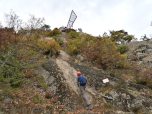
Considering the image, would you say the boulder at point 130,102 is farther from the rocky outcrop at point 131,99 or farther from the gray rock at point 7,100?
the gray rock at point 7,100

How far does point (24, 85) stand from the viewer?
6062mm

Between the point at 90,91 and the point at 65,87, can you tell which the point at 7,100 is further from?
the point at 90,91

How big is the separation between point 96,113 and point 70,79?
3.59 meters

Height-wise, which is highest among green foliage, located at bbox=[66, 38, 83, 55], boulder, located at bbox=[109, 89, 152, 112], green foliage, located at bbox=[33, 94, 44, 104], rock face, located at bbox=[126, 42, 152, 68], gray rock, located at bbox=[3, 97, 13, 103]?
green foliage, located at bbox=[66, 38, 83, 55]

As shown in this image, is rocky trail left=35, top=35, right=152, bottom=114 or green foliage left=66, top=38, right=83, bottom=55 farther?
green foliage left=66, top=38, right=83, bottom=55

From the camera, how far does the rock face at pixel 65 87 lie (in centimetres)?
543

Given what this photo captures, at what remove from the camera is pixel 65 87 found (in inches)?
254

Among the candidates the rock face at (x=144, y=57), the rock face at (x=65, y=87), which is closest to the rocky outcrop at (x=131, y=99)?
the rock face at (x=65, y=87)

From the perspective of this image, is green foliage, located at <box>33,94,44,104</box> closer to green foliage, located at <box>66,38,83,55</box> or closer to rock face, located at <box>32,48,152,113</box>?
rock face, located at <box>32,48,152,113</box>

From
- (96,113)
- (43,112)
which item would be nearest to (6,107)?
(43,112)

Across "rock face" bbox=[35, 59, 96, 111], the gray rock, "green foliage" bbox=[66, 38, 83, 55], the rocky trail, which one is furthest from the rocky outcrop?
"green foliage" bbox=[66, 38, 83, 55]

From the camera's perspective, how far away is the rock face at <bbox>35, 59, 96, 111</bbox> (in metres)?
5.43

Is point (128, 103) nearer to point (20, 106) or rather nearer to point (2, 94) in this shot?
point (20, 106)

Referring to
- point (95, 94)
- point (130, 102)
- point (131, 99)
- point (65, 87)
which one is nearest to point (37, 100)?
point (65, 87)
